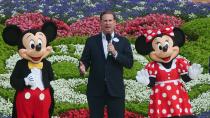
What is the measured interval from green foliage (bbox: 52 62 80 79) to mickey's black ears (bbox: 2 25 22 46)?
3.27 meters

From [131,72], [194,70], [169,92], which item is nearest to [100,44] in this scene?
[169,92]

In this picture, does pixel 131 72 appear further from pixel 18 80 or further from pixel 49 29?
pixel 18 80

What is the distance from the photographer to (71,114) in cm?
1005

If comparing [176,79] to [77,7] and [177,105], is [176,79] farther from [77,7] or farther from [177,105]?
[77,7]

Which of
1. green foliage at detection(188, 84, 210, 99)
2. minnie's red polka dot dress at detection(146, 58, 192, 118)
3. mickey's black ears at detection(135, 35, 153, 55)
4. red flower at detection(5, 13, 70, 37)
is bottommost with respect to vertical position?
green foliage at detection(188, 84, 210, 99)

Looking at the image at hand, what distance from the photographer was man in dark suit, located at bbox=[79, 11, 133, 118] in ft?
28.3

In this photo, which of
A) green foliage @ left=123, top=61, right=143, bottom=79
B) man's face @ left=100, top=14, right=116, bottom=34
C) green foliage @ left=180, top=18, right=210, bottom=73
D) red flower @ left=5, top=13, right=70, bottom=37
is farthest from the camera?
red flower @ left=5, top=13, right=70, bottom=37

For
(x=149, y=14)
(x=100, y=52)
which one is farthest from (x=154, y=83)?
(x=149, y=14)

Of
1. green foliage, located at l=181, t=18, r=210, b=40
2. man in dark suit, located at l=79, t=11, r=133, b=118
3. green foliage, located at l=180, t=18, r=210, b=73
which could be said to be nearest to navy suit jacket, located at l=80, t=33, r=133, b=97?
man in dark suit, located at l=79, t=11, r=133, b=118

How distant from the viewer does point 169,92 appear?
864 centimetres

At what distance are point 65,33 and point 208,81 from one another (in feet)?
13.8

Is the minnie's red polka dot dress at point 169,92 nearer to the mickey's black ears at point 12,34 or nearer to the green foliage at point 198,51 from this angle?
the mickey's black ears at point 12,34

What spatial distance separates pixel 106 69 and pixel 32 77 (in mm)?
999

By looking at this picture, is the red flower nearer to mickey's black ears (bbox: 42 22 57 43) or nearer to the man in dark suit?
mickey's black ears (bbox: 42 22 57 43)
